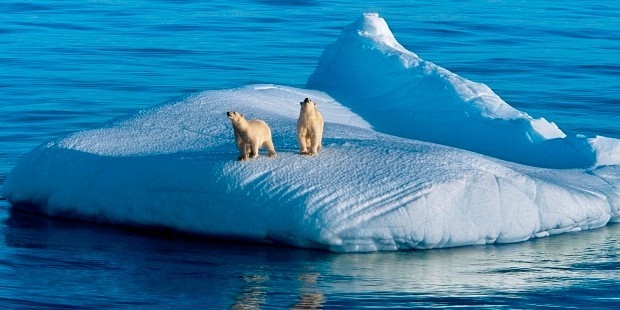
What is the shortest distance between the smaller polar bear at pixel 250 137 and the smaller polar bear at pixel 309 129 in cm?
21

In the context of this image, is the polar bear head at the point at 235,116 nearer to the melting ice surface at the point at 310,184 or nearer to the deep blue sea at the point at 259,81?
the melting ice surface at the point at 310,184

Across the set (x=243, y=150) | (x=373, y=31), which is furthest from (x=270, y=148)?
(x=373, y=31)

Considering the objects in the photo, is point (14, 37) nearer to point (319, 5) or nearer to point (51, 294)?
point (319, 5)

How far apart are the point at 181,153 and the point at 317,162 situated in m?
0.92

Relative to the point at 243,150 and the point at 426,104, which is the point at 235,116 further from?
the point at 426,104

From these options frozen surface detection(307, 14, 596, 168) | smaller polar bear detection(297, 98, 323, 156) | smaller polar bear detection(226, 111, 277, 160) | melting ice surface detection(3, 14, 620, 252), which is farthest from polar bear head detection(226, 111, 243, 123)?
frozen surface detection(307, 14, 596, 168)

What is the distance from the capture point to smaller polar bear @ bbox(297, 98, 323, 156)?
783 centimetres

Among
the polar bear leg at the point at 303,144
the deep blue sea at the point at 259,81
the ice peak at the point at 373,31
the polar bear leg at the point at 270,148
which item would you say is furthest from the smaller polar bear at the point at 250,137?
the ice peak at the point at 373,31

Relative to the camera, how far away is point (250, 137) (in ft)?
25.3

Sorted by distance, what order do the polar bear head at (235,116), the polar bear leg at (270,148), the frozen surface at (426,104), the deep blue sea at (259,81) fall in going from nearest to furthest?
the deep blue sea at (259,81)
the polar bear head at (235,116)
the polar bear leg at (270,148)
the frozen surface at (426,104)

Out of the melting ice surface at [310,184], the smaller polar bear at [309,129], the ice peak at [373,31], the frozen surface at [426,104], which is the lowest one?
the melting ice surface at [310,184]

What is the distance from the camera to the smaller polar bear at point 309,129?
7832mm

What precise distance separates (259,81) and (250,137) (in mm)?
7189

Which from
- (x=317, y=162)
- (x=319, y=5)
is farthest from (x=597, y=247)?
(x=319, y=5)
